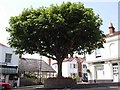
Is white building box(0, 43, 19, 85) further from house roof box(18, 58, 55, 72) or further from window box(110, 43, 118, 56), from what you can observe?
window box(110, 43, 118, 56)

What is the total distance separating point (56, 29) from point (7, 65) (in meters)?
19.8

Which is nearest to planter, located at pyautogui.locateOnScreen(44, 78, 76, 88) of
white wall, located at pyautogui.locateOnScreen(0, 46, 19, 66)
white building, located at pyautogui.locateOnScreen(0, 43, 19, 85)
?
white building, located at pyautogui.locateOnScreen(0, 43, 19, 85)

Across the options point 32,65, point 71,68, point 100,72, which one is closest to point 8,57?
point 32,65

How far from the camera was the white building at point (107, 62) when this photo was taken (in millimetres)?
37500

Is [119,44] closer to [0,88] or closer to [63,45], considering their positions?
[63,45]

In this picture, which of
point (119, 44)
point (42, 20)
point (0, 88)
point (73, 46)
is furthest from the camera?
point (119, 44)

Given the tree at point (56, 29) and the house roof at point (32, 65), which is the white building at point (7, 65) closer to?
the house roof at point (32, 65)

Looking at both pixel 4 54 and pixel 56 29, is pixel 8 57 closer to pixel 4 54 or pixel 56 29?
pixel 4 54

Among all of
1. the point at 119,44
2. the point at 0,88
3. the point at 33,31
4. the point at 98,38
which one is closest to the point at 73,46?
the point at 98,38

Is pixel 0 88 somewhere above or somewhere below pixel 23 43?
below

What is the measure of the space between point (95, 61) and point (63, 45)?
17035 millimetres

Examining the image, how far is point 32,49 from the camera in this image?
25938mm

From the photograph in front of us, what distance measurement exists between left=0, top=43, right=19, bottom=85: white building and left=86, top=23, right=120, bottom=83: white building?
13417 millimetres

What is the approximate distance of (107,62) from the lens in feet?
127
